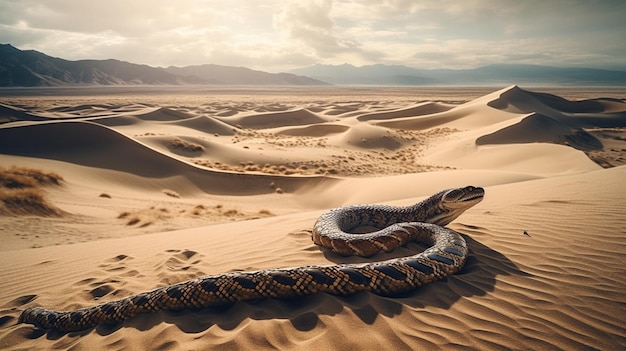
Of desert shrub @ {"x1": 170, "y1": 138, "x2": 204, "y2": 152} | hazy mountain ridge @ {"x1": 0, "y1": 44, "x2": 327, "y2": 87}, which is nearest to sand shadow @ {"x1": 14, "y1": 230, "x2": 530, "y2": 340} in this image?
desert shrub @ {"x1": 170, "y1": 138, "x2": 204, "y2": 152}

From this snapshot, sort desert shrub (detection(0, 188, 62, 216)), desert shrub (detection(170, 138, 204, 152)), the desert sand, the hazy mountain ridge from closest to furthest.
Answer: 1. the desert sand
2. desert shrub (detection(0, 188, 62, 216))
3. desert shrub (detection(170, 138, 204, 152))
4. the hazy mountain ridge

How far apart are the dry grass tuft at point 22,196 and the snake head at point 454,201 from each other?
9.63 metres

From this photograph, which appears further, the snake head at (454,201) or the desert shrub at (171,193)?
the desert shrub at (171,193)

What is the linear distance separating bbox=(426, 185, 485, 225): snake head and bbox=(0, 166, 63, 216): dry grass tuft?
31.6 feet

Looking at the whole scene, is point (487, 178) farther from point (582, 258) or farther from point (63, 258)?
point (63, 258)

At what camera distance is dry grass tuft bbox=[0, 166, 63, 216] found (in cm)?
926

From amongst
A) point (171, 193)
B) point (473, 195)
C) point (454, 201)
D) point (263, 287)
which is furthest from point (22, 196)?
point (473, 195)

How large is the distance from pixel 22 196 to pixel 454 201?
10909 millimetres

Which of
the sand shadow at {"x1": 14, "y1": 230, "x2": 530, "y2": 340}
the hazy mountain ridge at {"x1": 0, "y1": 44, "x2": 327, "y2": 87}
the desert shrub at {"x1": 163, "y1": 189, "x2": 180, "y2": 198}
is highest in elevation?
Answer: the hazy mountain ridge at {"x1": 0, "y1": 44, "x2": 327, "y2": 87}

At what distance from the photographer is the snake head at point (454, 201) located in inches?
224

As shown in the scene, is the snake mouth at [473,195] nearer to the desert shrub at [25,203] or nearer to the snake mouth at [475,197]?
the snake mouth at [475,197]

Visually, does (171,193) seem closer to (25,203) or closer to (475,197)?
(25,203)

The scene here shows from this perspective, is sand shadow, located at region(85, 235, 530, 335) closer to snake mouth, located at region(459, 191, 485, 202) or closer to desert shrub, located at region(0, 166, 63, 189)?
snake mouth, located at region(459, 191, 485, 202)

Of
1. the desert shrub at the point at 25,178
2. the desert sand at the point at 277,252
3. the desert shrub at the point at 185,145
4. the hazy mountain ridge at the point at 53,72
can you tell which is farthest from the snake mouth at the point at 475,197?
the hazy mountain ridge at the point at 53,72
